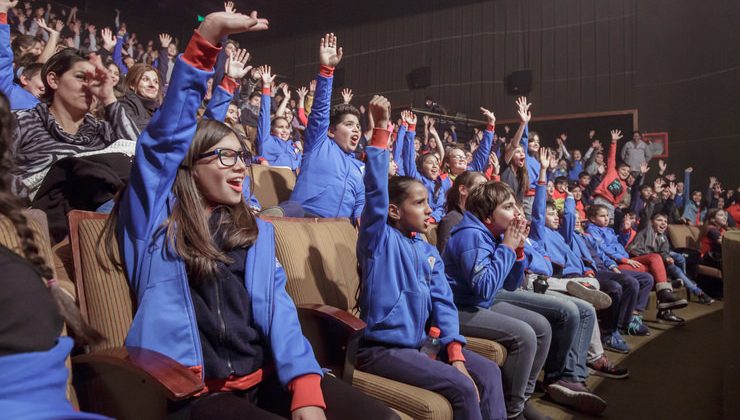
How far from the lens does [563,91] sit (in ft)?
35.4

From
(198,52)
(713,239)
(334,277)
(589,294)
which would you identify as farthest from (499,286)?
(713,239)

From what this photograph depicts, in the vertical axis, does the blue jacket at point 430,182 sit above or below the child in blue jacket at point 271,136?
below

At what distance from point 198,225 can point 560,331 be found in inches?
80.0

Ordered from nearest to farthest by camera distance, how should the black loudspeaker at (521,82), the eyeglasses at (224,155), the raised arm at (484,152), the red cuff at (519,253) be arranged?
the eyeglasses at (224,155) < the red cuff at (519,253) < the raised arm at (484,152) < the black loudspeaker at (521,82)

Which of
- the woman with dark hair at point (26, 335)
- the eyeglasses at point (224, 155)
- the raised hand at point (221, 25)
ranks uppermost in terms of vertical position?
the raised hand at point (221, 25)

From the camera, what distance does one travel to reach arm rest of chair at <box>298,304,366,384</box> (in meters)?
1.61

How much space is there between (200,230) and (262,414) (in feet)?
1.52

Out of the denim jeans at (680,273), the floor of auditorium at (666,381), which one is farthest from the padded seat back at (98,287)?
the denim jeans at (680,273)

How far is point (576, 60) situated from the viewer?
10711mm

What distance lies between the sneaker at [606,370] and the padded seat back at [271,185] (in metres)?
2.17

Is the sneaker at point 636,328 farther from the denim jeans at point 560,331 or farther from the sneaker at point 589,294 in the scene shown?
the denim jeans at point 560,331

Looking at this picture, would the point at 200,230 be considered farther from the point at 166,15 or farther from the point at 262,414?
the point at 166,15

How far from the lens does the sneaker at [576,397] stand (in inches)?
96.3

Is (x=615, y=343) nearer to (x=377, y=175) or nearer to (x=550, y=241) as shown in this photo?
(x=550, y=241)
